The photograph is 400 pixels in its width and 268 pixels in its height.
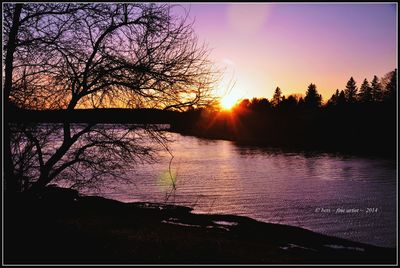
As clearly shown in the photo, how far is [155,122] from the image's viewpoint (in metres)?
10.9

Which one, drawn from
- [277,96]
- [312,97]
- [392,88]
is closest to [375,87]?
[312,97]

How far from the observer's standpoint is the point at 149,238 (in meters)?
14.3

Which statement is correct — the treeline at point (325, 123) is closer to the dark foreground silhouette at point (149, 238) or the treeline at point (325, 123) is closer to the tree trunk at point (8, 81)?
the dark foreground silhouette at point (149, 238)

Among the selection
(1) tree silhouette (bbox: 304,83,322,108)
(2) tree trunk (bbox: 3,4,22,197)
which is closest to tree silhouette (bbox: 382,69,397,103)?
(1) tree silhouette (bbox: 304,83,322,108)

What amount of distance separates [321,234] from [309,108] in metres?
85.4

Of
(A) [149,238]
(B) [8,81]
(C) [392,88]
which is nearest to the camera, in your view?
(B) [8,81]

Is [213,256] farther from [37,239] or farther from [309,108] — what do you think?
[309,108]

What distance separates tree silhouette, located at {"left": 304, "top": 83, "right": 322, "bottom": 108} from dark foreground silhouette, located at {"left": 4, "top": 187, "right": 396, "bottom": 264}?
87560 millimetres

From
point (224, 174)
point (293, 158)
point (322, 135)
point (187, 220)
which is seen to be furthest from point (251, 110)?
point (187, 220)

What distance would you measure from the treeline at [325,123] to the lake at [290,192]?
48.2 feet

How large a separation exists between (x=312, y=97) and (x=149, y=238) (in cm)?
9805

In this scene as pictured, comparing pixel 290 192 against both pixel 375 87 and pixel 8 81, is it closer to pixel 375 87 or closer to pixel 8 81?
pixel 8 81

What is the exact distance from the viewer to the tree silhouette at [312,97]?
10389 centimetres

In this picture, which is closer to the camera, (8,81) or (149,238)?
(8,81)
